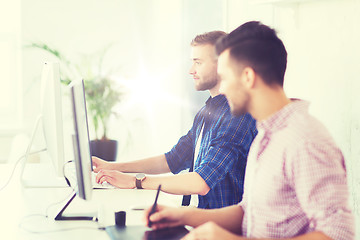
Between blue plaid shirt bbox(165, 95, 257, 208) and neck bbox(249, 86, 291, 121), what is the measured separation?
64 centimetres

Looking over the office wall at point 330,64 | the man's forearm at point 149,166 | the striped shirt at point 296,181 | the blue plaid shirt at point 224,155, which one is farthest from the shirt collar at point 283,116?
the man's forearm at point 149,166

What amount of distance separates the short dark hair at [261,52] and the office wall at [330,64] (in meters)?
0.77

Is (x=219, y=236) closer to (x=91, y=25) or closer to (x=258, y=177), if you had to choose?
(x=258, y=177)

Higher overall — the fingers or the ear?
the ear

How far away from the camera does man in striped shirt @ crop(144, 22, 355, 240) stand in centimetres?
100

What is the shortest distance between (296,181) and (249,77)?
0.31 meters

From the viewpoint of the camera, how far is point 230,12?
293cm

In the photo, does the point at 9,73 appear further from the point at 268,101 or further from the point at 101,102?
the point at 268,101

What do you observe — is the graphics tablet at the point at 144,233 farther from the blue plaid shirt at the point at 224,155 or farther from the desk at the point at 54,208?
the blue plaid shirt at the point at 224,155

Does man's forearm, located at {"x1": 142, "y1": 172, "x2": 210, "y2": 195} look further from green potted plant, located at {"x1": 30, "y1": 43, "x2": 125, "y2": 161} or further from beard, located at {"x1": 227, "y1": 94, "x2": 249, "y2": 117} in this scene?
green potted plant, located at {"x1": 30, "y1": 43, "x2": 125, "y2": 161}

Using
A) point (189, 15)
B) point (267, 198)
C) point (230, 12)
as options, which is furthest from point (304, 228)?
point (189, 15)

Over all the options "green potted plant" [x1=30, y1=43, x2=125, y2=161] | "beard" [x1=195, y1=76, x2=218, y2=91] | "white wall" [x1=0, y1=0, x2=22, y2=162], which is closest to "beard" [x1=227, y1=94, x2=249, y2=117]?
"beard" [x1=195, y1=76, x2=218, y2=91]

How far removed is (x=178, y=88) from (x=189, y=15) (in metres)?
0.65

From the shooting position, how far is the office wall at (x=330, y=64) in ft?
6.26
